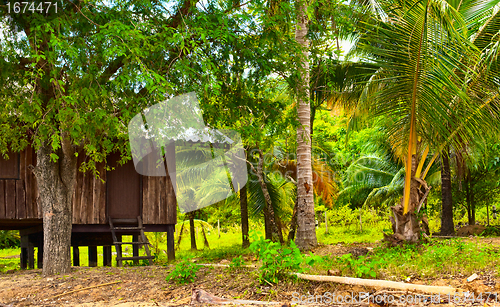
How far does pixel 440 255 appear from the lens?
626 cm

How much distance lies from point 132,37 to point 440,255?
5.57m

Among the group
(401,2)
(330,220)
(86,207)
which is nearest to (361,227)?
(330,220)

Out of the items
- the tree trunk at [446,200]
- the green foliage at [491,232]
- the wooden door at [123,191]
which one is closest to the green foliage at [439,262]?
the tree trunk at [446,200]

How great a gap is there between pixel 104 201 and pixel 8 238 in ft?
55.6

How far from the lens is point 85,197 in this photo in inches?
413

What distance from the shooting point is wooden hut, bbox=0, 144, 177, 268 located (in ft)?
32.0

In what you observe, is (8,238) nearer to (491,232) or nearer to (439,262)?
(491,232)

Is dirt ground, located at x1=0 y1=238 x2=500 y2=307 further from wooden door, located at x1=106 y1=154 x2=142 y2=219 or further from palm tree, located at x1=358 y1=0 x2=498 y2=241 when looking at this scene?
wooden door, located at x1=106 y1=154 x2=142 y2=219

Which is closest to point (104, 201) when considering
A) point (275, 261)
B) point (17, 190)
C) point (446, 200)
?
point (17, 190)

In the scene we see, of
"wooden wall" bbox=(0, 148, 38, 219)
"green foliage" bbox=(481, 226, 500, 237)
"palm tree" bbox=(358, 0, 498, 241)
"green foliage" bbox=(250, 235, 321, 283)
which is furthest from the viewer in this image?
"green foliage" bbox=(481, 226, 500, 237)

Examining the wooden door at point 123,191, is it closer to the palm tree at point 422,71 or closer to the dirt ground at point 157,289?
→ the dirt ground at point 157,289

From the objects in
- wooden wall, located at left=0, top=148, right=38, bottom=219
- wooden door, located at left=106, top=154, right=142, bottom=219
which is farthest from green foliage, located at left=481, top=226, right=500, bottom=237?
wooden wall, located at left=0, top=148, right=38, bottom=219

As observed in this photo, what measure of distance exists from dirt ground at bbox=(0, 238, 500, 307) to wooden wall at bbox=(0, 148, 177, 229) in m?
2.79

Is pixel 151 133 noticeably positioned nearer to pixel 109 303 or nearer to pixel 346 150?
pixel 109 303
